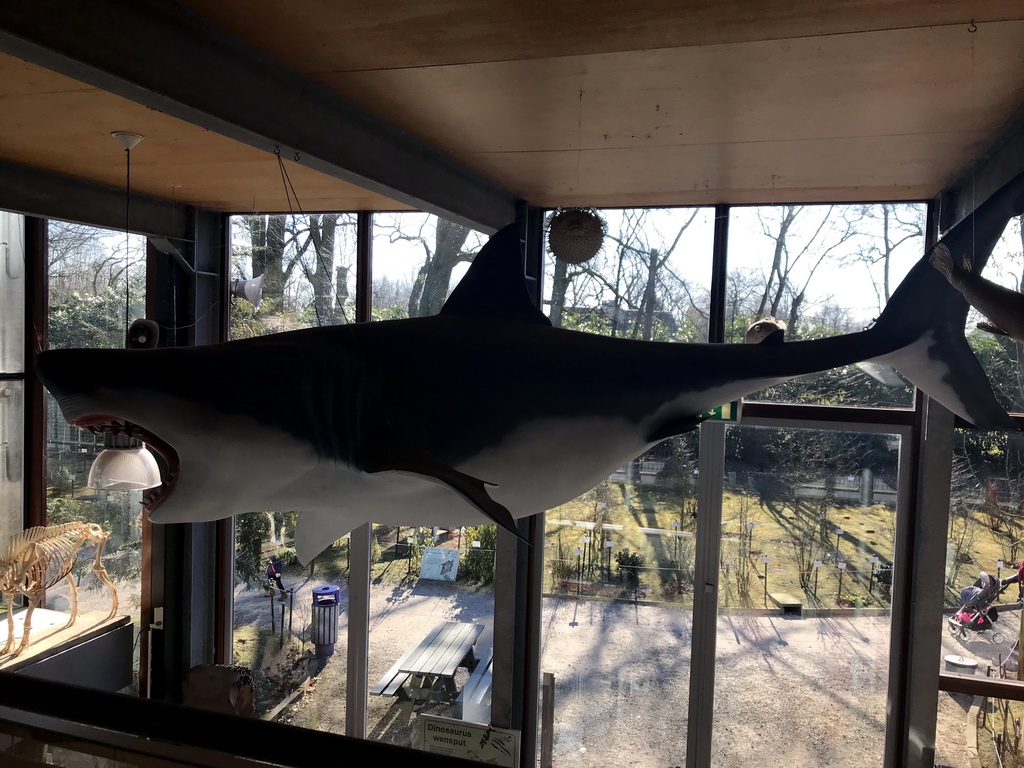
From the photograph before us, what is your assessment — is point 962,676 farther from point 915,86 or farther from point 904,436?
point 915,86

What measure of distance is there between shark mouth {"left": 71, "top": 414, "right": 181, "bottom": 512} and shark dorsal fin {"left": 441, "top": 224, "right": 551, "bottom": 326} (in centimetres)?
53

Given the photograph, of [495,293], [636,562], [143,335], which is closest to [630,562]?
[636,562]

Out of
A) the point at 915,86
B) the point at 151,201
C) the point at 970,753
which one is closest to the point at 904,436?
the point at 970,753

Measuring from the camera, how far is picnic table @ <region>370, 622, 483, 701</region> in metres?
4.33

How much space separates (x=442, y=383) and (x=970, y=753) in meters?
4.05

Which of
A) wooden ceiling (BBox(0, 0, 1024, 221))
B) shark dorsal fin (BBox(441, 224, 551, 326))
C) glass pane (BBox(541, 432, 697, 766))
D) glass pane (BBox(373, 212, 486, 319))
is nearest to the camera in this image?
shark dorsal fin (BBox(441, 224, 551, 326))

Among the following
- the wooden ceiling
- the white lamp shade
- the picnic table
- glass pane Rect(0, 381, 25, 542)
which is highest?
the wooden ceiling

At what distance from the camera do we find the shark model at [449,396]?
0.97 m

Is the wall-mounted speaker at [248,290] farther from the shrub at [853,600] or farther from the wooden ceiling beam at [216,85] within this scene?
the shrub at [853,600]

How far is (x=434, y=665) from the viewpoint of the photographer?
4.35 metres

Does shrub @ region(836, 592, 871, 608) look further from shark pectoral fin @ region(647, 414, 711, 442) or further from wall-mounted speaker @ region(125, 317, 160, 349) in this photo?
wall-mounted speaker @ region(125, 317, 160, 349)

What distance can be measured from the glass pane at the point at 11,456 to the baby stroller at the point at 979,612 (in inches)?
230

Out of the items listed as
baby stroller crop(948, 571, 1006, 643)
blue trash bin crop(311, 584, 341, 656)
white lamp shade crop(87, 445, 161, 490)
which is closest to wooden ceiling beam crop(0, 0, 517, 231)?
white lamp shade crop(87, 445, 161, 490)

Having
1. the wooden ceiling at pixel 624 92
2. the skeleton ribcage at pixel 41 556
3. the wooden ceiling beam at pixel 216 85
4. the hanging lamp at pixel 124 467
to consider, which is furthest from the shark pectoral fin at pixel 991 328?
the skeleton ribcage at pixel 41 556
